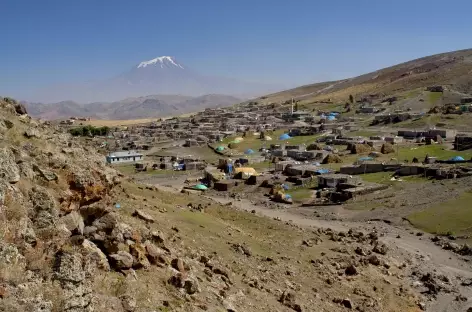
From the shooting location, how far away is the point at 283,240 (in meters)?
24.9

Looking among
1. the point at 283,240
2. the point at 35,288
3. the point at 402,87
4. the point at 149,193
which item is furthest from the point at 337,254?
the point at 402,87

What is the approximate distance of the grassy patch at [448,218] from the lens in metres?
31.7

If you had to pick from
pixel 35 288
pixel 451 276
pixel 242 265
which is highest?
pixel 35 288

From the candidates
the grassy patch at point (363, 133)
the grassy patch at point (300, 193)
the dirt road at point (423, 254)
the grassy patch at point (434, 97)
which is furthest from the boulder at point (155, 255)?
the grassy patch at point (434, 97)

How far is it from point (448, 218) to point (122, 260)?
27.0 m

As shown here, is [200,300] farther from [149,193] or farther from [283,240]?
[149,193]

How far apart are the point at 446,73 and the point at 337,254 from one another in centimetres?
15567

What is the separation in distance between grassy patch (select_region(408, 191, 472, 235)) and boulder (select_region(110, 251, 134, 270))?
79.9 ft

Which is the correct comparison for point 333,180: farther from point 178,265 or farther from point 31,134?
point 31,134

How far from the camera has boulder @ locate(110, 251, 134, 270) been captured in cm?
1207

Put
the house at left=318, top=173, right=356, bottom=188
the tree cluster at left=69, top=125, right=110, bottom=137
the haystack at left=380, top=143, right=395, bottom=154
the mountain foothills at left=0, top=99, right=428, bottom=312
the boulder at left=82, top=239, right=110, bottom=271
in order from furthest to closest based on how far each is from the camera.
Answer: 1. the tree cluster at left=69, top=125, right=110, bottom=137
2. the haystack at left=380, top=143, right=395, bottom=154
3. the house at left=318, top=173, right=356, bottom=188
4. the boulder at left=82, top=239, right=110, bottom=271
5. the mountain foothills at left=0, top=99, right=428, bottom=312

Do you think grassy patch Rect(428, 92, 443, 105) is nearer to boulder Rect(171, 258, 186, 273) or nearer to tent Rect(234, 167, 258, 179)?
tent Rect(234, 167, 258, 179)

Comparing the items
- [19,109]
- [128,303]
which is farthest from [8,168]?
[19,109]

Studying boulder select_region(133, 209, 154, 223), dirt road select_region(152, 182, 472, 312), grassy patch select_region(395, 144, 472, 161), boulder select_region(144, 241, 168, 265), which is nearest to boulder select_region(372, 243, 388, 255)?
dirt road select_region(152, 182, 472, 312)
